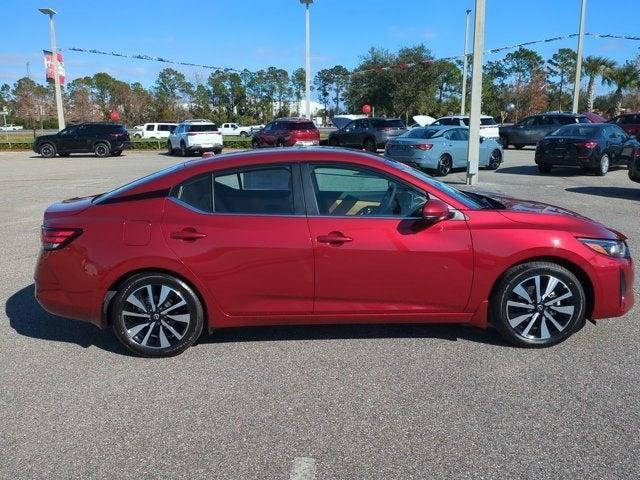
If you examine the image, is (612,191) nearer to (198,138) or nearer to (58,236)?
(58,236)

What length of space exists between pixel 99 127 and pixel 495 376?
1115 inches

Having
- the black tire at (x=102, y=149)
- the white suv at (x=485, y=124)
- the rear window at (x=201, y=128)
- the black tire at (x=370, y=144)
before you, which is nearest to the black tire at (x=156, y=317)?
the black tire at (x=370, y=144)

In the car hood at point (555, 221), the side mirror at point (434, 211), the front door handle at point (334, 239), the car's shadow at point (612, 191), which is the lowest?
the car's shadow at point (612, 191)

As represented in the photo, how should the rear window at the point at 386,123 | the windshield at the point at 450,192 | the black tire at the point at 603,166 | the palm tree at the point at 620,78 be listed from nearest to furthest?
the windshield at the point at 450,192 < the black tire at the point at 603,166 < the rear window at the point at 386,123 < the palm tree at the point at 620,78

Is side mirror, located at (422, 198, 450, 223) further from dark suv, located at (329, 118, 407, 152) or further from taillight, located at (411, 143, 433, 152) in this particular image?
dark suv, located at (329, 118, 407, 152)

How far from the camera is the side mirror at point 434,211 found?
13.0ft

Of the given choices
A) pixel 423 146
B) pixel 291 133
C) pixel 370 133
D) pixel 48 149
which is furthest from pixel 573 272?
pixel 48 149

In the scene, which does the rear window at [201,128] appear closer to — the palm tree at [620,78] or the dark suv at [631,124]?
the dark suv at [631,124]

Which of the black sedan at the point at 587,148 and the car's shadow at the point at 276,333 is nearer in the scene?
the car's shadow at the point at 276,333

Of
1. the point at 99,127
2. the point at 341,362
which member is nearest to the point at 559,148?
the point at 341,362

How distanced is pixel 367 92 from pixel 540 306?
5795cm

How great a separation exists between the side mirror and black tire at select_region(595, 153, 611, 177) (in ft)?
45.7

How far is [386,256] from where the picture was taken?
13.2ft

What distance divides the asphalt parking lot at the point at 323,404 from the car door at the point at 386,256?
0.41 m
